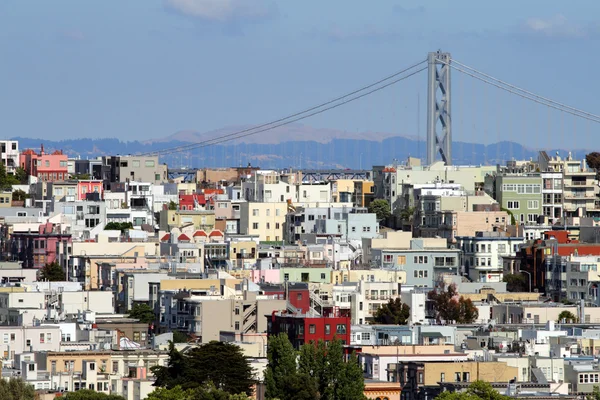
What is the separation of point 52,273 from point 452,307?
55.5ft

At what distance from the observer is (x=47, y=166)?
423ft

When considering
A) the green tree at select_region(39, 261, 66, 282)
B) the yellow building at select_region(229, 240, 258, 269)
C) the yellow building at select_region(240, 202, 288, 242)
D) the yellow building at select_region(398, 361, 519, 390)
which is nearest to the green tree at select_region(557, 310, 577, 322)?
the yellow building at select_region(229, 240, 258, 269)

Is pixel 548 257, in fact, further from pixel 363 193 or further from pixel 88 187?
pixel 363 193

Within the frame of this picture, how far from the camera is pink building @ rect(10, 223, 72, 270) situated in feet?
317

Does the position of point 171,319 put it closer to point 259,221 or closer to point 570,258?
point 570,258

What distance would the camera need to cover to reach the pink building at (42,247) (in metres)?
96.6

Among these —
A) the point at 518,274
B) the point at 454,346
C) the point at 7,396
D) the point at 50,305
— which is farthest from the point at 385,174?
the point at 7,396

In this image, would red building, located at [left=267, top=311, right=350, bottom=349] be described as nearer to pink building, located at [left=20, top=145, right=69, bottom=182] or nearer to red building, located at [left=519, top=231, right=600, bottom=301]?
red building, located at [left=519, top=231, right=600, bottom=301]

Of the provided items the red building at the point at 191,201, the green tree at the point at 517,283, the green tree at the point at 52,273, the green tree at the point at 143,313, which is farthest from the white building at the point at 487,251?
the green tree at the point at 143,313

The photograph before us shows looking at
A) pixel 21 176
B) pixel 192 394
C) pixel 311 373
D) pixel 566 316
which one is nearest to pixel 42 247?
pixel 566 316

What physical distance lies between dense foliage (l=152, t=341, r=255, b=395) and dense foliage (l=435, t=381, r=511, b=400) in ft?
20.3

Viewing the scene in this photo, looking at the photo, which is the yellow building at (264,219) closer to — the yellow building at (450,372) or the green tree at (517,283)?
the green tree at (517,283)

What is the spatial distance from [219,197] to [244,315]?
148 ft

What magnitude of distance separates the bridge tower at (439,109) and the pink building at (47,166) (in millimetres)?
20426
